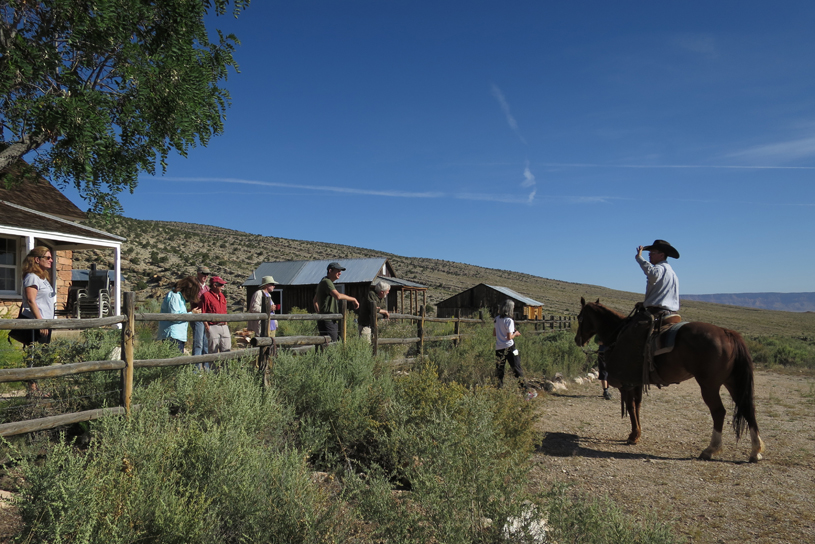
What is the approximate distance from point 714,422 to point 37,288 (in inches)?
303

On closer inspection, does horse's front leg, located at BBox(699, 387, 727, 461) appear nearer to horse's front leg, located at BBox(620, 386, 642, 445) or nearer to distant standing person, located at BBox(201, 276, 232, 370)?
horse's front leg, located at BBox(620, 386, 642, 445)

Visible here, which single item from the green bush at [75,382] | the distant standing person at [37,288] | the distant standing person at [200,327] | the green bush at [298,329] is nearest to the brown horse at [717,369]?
the green bush at [75,382]

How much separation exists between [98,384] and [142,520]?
2.70 meters

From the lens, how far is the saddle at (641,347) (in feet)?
19.2

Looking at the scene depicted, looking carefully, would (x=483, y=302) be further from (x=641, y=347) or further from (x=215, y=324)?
(x=215, y=324)

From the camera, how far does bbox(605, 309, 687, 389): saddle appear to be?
5.85 metres

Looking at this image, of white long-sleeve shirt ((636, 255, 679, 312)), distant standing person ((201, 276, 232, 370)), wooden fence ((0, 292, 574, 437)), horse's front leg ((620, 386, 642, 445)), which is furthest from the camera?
distant standing person ((201, 276, 232, 370))

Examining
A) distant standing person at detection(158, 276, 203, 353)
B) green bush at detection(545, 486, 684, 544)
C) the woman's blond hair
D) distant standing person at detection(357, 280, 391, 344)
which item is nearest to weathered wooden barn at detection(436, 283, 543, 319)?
distant standing person at detection(357, 280, 391, 344)

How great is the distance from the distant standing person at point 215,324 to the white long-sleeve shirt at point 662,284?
549cm

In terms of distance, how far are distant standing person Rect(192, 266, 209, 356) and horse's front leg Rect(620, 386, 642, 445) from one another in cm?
564

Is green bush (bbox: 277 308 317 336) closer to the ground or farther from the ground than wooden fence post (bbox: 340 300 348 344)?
closer to the ground

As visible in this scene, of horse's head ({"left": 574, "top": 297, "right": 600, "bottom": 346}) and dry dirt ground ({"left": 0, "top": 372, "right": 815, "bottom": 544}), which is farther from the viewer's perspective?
horse's head ({"left": 574, "top": 297, "right": 600, "bottom": 346})

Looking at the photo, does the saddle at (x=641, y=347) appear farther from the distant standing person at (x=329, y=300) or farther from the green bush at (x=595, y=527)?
the distant standing person at (x=329, y=300)

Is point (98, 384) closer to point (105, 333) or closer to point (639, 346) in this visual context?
point (105, 333)
